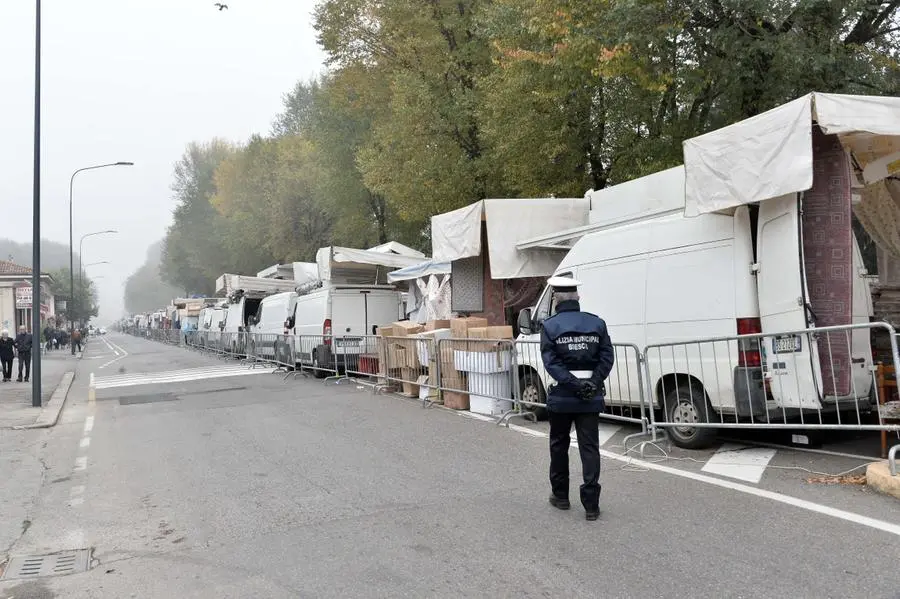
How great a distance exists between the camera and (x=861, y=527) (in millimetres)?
4539

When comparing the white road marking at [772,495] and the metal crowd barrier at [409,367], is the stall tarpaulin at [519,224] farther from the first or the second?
the white road marking at [772,495]

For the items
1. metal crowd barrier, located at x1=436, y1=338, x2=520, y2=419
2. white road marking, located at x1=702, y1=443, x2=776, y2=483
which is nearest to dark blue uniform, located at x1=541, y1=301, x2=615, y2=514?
white road marking, located at x1=702, y1=443, x2=776, y2=483

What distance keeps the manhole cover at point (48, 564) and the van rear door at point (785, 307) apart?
18.4 feet

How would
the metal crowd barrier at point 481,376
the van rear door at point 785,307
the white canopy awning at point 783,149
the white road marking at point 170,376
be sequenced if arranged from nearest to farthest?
1. the white canopy awning at point 783,149
2. the van rear door at point 785,307
3. the metal crowd barrier at point 481,376
4. the white road marking at point 170,376

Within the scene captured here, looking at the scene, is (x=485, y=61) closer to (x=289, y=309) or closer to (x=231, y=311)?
(x=289, y=309)

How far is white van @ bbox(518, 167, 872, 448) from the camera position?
6156 mm

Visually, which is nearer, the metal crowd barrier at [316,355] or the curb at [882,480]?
the curb at [882,480]

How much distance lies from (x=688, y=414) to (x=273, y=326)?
1670cm

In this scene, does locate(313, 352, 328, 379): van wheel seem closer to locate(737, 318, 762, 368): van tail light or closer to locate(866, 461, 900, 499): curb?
locate(737, 318, 762, 368): van tail light

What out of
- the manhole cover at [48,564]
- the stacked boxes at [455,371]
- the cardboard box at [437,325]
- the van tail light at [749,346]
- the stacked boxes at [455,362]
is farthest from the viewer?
the cardboard box at [437,325]

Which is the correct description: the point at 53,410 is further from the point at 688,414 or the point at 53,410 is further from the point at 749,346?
the point at 749,346

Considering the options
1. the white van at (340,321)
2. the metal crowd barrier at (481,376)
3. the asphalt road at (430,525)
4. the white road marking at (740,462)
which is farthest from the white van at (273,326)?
the white road marking at (740,462)

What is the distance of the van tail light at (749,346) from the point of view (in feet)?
21.1

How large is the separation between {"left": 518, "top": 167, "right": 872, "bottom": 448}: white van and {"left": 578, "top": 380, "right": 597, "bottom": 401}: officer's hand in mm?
2073
